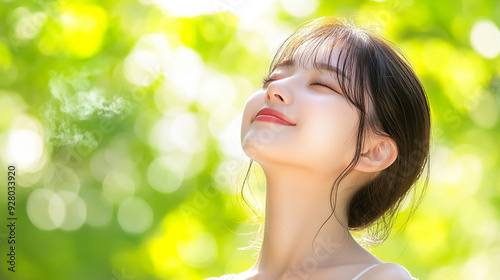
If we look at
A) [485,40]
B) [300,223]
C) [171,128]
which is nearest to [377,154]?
[300,223]

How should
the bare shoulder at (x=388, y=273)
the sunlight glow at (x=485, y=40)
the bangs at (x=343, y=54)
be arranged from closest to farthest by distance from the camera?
the bare shoulder at (x=388, y=273) → the bangs at (x=343, y=54) → the sunlight glow at (x=485, y=40)

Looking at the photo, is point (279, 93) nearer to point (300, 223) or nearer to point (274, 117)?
point (274, 117)

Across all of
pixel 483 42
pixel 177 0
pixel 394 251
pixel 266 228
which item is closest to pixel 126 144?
pixel 177 0

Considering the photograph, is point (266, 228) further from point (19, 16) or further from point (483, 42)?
point (19, 16)

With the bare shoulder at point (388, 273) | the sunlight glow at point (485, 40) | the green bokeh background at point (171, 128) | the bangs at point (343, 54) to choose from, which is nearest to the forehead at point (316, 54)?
the bangs at point (343, 54)

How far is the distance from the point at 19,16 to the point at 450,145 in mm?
2274

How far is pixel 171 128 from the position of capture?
133 inches

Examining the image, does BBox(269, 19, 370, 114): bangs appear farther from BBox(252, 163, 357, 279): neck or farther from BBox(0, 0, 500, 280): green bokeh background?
BBox(0, 0, 500, 280): green bokeh background

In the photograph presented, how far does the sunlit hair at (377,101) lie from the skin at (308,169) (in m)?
0.02

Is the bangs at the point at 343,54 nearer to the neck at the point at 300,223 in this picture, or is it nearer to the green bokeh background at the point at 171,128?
the neck at the point at 300,223

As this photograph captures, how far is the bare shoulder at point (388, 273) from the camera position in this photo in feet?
3.44

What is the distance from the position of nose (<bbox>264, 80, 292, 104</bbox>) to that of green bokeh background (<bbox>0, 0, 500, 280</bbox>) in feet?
5.45

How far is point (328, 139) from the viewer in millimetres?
1146

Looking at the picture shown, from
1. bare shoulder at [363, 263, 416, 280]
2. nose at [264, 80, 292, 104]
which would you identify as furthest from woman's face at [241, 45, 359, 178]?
bare shoulder at [363, 263, 416, 280]
